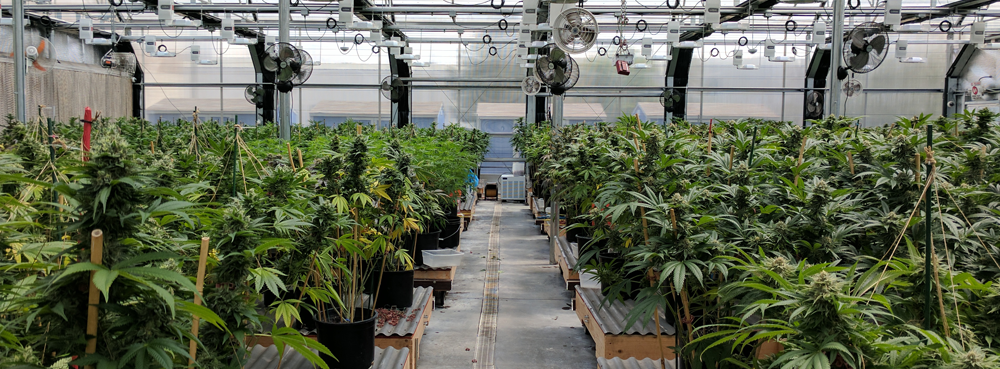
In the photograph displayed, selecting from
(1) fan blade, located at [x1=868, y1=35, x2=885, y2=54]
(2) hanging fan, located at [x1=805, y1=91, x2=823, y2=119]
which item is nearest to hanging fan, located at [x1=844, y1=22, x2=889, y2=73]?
(1) fan blade, located at [x1=868, y1=35, x2=885, y2=54]

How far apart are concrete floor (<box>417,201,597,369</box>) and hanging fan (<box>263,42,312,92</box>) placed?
2760mm

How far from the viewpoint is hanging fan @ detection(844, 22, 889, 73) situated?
7.32 metres

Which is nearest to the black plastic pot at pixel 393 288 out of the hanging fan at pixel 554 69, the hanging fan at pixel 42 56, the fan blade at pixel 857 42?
the hanging fan at pixel 554 69

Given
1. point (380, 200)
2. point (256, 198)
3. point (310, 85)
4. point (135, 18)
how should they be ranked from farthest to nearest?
point (310, 85)
point (135, 18)
point (380, 200)
point (256, 198)

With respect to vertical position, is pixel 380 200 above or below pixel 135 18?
below

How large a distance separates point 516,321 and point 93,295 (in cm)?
432

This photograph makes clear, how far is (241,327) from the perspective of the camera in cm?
199

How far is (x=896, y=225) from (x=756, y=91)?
57.1 ft

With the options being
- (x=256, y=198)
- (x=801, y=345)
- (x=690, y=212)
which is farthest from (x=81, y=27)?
(x=801, y=345)

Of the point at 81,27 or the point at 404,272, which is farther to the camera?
the point at 81,27

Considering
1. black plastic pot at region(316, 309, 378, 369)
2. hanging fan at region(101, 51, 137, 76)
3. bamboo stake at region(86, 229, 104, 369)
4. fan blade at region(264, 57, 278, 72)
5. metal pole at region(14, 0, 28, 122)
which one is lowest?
black plastic pot at region(316, 309, 378, 369)

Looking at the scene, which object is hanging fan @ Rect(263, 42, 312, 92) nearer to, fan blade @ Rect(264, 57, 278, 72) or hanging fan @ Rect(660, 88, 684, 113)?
fan blade @ Rect(264, 57, 278, 72)

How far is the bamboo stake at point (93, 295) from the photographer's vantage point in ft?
4.17

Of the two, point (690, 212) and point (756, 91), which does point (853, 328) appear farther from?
point (756, 91)
